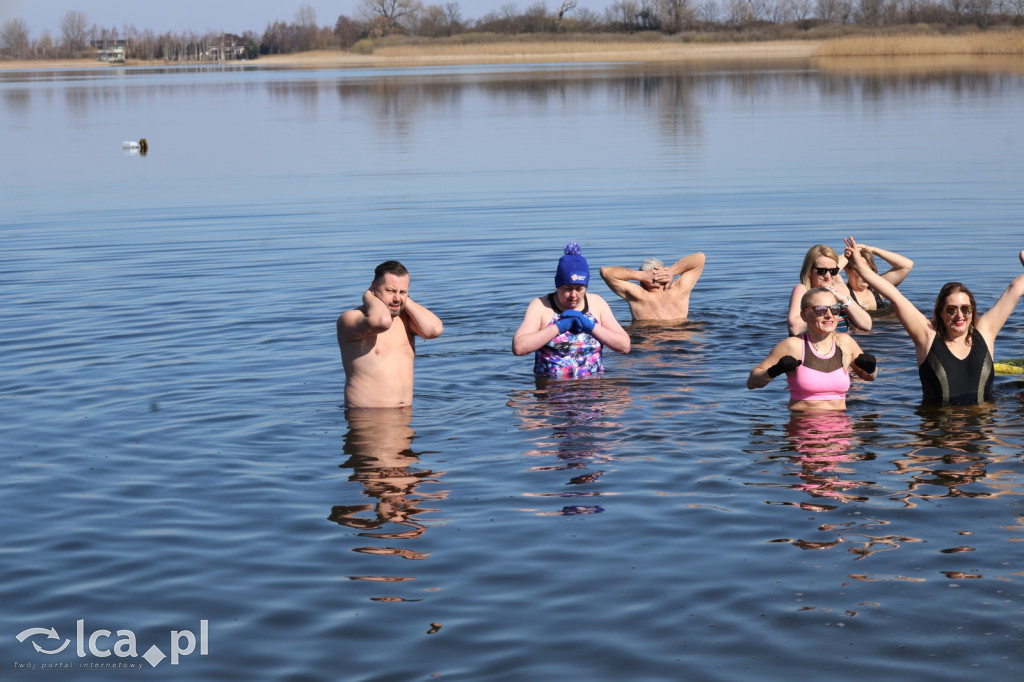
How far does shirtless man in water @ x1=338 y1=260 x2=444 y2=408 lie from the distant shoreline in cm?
5334

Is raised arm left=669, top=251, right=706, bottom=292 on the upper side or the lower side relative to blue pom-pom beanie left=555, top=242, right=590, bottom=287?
lower

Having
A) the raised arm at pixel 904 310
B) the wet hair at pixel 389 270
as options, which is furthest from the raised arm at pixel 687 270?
the wet hair at pixel 389 270

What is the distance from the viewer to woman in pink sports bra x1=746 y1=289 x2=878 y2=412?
8664mm

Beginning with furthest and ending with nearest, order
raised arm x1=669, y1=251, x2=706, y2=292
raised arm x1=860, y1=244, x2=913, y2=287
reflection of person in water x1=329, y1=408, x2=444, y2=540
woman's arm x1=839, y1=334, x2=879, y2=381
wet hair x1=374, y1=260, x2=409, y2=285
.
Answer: raised arm x1=669, y1=251, x2=706, y2=292 < raised arm x1=860, y1=244, x2=913, y2=287 < wet hair x1=374, y1=260, x2=409, y2=285 < woman's arm x1=839, y1=334, x2=879, y2=381 < reflection of person in water x1=329, y1=408, x2=444, y2=540

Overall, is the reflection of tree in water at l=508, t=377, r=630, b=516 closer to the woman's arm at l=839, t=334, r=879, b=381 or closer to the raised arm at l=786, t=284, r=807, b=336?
the raised arm at l=786, t=284, r=807, b=336

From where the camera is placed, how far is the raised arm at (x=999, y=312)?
8.74 m

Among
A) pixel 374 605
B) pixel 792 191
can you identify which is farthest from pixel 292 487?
pixel 792 191

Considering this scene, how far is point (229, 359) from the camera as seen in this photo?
1173 cm

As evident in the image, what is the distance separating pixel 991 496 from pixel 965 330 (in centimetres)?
209

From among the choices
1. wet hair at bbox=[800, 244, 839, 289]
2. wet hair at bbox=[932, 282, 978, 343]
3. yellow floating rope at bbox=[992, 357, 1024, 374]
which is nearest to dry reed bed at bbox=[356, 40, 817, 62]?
wet hair at bbox=[800, 244, 839, 289]

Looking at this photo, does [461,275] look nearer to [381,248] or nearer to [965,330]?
[381,248]

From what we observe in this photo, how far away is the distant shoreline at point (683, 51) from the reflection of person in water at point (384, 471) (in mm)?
53728

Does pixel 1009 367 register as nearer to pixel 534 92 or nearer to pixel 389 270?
pixel 389 270

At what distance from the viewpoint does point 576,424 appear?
356 inches
